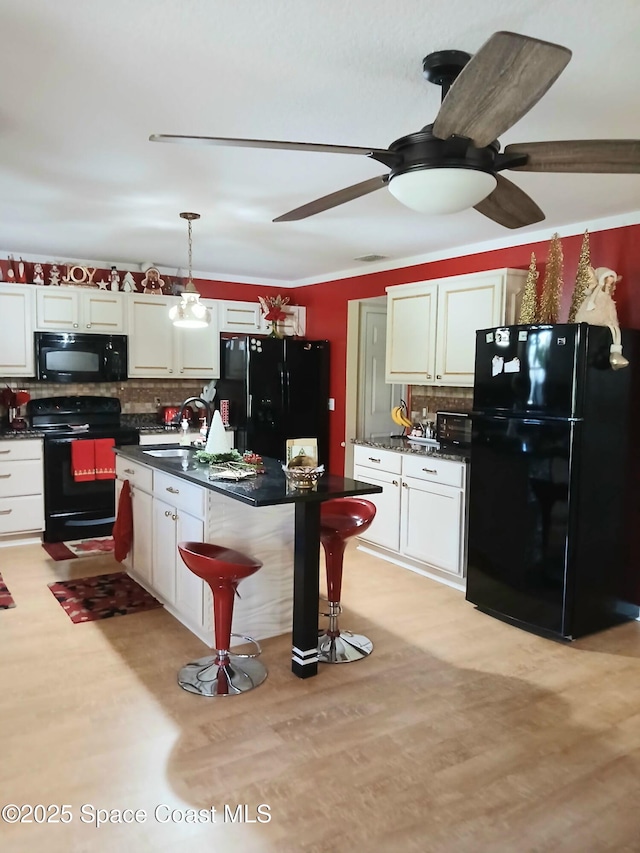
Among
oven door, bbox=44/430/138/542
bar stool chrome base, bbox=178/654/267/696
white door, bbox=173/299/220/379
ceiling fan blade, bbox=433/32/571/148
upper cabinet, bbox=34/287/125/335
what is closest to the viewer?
ceiling fan blade, bbox=433/32/571/148

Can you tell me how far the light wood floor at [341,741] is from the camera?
2.01 meters

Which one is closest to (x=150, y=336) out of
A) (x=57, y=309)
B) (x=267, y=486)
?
(x=57, y=309)

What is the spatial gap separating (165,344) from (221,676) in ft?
12.2

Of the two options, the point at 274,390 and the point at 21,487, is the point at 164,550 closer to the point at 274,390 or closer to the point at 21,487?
the point at 21,487

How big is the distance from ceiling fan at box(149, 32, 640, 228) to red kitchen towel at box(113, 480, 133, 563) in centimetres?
265

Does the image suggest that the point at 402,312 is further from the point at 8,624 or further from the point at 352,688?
the point at 8,624

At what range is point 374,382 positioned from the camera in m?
6.25

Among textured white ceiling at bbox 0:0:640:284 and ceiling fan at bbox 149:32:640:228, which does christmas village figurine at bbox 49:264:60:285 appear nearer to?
textured white ceiling at bbox 0:0:640:284

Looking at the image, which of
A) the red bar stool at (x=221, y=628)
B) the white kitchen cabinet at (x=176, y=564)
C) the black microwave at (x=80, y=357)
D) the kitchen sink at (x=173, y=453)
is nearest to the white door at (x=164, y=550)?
the white kitchen cabinet at (x=176, y=564)

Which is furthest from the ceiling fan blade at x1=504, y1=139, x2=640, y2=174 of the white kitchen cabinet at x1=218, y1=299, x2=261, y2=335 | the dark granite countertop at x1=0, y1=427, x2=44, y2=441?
the white kitchen cabinet at x1=218, y1=299, x2=261, y2=335

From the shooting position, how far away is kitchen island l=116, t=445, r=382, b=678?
Answer: 9.50 ft

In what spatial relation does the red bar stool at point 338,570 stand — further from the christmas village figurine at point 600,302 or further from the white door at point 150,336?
the white door at point 150,336

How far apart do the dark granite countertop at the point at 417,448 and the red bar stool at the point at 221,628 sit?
174cm

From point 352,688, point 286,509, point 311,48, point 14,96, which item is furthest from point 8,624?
point 311,48
